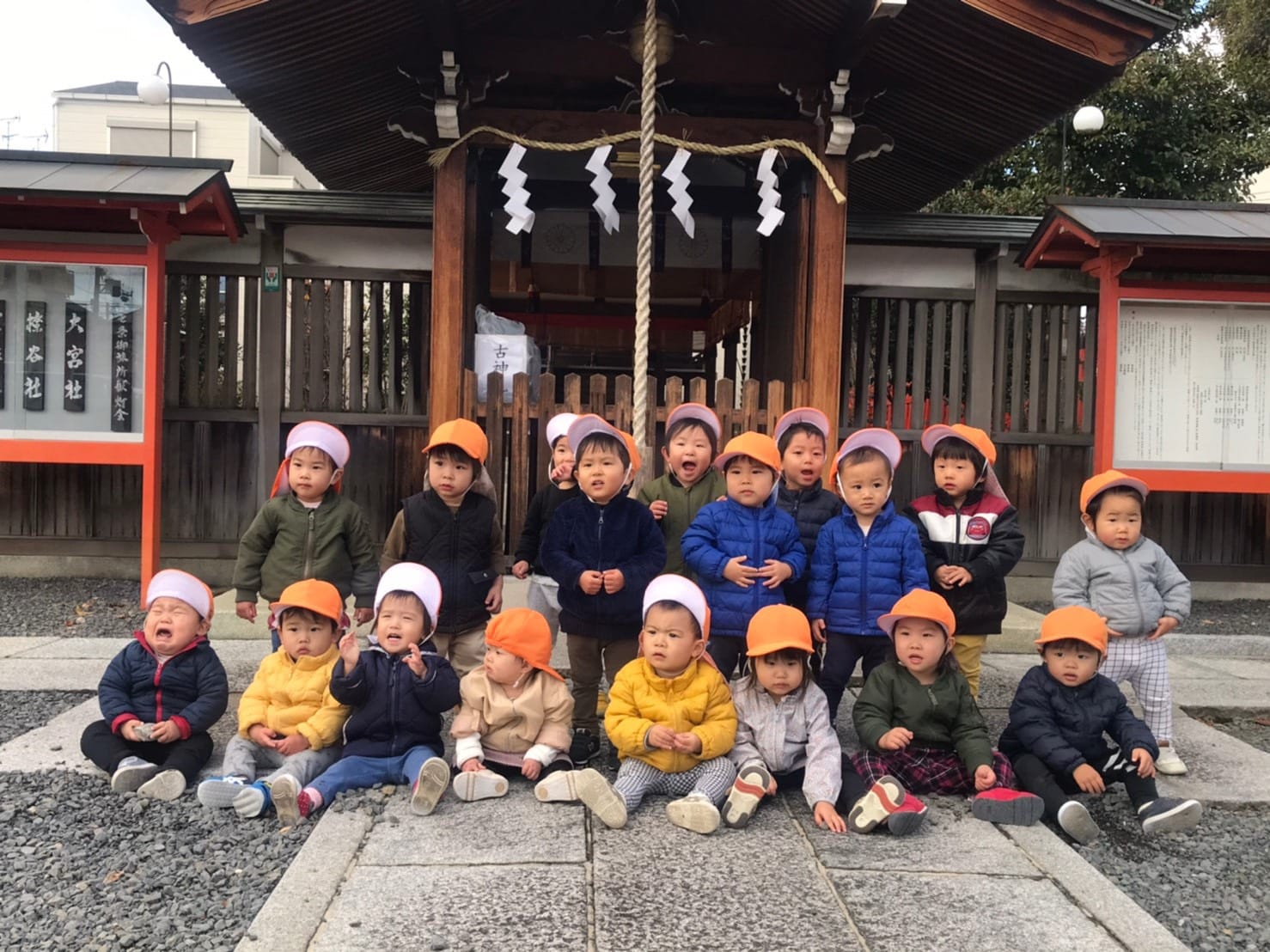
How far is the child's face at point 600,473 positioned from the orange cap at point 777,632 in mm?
868

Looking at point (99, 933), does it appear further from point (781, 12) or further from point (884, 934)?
point (781, 12)

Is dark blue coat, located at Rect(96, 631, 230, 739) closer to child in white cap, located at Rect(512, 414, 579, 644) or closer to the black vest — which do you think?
the black vest

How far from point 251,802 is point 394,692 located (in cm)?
61

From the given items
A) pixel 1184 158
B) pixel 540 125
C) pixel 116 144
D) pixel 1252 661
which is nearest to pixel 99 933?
pixel 540 125

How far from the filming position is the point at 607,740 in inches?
170

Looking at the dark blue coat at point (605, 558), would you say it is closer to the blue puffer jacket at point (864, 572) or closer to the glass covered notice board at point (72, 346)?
the blue puffer jacket at point (864, 572)

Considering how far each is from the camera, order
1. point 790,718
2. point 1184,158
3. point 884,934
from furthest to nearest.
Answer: point 1184,158
point 790,718
point 884,934

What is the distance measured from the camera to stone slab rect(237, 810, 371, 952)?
8.02 ft

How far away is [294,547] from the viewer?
441cm

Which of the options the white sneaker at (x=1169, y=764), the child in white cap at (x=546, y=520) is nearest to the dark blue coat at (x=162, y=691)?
the child in white cap at (x=546, y=520)

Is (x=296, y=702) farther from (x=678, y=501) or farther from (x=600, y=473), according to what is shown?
(x=678, y=501)

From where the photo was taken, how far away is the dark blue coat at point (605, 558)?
13.4 ft

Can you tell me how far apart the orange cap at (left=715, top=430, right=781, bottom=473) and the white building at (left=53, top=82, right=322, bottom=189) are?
27832mm

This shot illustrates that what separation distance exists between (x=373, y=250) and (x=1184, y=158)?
11631mm
